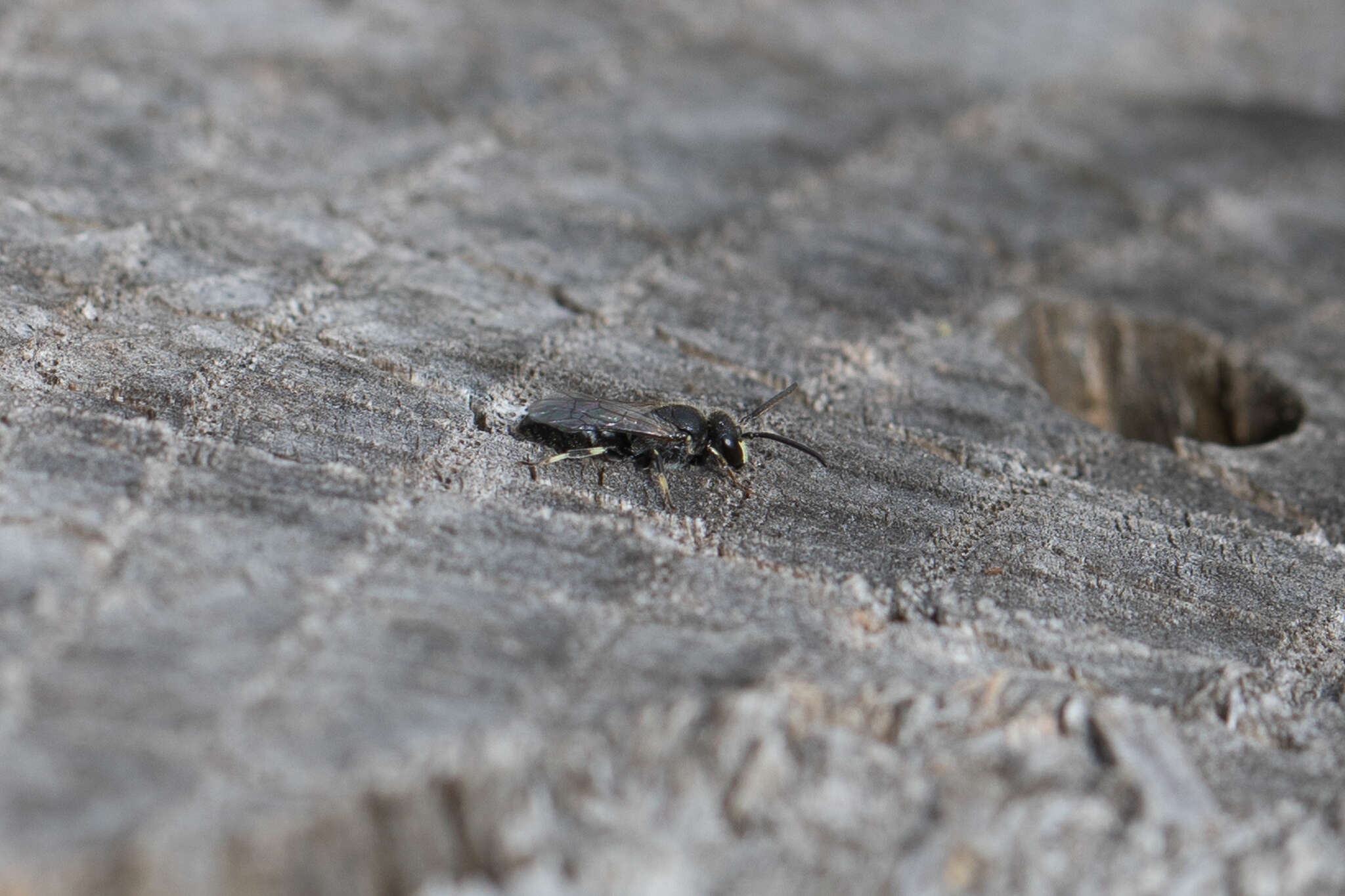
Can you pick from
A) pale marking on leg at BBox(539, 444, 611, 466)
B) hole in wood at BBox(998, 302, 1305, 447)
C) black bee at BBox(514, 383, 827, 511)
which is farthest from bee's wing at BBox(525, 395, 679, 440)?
hole in wood at BBox(998, 302, 1305, 447)

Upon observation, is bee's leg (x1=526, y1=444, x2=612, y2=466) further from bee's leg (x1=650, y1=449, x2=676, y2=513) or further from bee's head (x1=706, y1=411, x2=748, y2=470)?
bee's head (x1=706, y1=411, x2=748, y2=470)

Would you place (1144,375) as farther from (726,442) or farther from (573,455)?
(573,455)

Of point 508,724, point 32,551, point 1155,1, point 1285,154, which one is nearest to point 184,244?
point 32,551

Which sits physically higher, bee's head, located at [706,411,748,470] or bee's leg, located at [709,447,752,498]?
bee's head, located at [706,411,748,470]

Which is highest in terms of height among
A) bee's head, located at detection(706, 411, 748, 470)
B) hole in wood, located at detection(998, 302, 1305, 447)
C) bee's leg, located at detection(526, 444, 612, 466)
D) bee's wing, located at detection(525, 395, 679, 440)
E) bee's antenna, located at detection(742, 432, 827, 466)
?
hole in wood, located at detection(998, 302, 1305, 447)

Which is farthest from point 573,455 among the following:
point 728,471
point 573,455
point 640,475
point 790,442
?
point 790,442

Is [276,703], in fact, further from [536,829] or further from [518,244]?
[518,244]

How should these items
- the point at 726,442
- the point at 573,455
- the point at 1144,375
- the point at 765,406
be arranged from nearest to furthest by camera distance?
the point at 573,455 < the point at 726,442 < the point at 765,406 < the point at 1144,375
